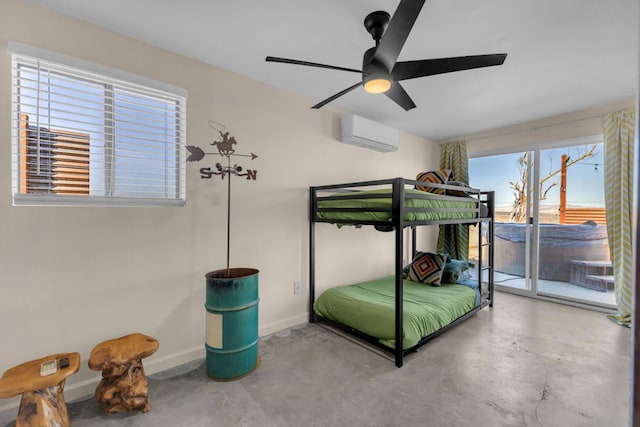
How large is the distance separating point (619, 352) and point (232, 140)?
3418 mm

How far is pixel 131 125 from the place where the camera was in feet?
6.49

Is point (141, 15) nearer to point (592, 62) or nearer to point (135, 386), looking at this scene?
point (135, 386)

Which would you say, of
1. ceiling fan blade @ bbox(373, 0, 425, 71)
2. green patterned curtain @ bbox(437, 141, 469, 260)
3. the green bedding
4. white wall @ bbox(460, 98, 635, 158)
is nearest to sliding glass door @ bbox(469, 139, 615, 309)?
white wall @ bbox(460, 98, 635, 158)

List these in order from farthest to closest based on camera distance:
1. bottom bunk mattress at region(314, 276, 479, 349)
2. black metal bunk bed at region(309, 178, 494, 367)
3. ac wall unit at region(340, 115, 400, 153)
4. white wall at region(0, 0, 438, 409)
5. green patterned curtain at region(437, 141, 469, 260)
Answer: green patterned curtain at region(437, 141, 469, 260)
ac wall unit at region(340, 115, 400, 153)
bottom bunk mattress at region(314, 276, 479, 349)
black metal bunk bed at region(309, 178, 494, 367)
white wall at region(0, 0, 438, 409)

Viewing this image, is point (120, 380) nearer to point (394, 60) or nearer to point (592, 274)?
point (394, 60)

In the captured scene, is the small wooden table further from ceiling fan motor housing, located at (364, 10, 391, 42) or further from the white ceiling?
ceiling fan motor housing, located at (364, 10, 391, 42)

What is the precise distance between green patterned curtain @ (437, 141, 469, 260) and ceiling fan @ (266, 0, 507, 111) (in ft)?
9.11

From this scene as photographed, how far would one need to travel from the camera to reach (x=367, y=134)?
3168 mm

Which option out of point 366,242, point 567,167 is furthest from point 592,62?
point 366,242

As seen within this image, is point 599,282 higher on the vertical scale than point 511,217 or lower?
lower

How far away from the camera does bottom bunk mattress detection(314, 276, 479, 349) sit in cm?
219

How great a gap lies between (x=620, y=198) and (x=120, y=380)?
177 inches

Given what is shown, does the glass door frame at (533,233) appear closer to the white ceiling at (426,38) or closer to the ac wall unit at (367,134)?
the white ceiling at (426,38)

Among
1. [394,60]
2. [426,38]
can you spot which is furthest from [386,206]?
[426,38]
